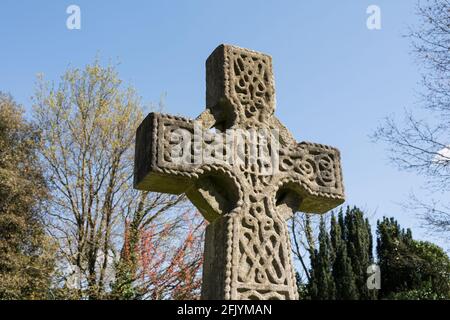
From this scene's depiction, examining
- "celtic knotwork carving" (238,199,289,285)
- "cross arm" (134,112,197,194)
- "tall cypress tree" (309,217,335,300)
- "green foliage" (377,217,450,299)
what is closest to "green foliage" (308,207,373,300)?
"tall cypress tree" (309,217,335,300)

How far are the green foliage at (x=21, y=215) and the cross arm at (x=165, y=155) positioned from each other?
424 inches

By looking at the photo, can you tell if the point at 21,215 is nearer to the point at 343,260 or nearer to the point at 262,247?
the point at 343,260

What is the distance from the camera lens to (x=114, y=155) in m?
16.0

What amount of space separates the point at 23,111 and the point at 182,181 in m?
14.6

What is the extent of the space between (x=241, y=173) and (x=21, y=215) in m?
12.5

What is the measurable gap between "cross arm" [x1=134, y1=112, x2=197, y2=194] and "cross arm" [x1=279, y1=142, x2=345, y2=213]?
0.88m

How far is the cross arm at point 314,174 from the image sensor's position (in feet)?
14.8

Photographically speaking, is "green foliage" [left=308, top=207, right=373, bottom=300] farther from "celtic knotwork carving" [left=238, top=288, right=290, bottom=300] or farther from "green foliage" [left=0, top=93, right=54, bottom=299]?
"celtic knotwork carving" [left=238, top=288, right=290, bottom=300]

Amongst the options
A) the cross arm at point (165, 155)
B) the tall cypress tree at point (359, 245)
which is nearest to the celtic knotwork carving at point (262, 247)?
the cross arm at point (165, 155)

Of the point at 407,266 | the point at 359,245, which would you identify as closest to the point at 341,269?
the point at 359,245

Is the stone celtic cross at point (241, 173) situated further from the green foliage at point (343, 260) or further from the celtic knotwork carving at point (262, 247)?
the green foliage at point (343, 260)

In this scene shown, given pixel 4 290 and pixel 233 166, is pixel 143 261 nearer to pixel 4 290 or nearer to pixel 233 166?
pixel 4 290

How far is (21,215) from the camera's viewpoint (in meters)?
15.0
